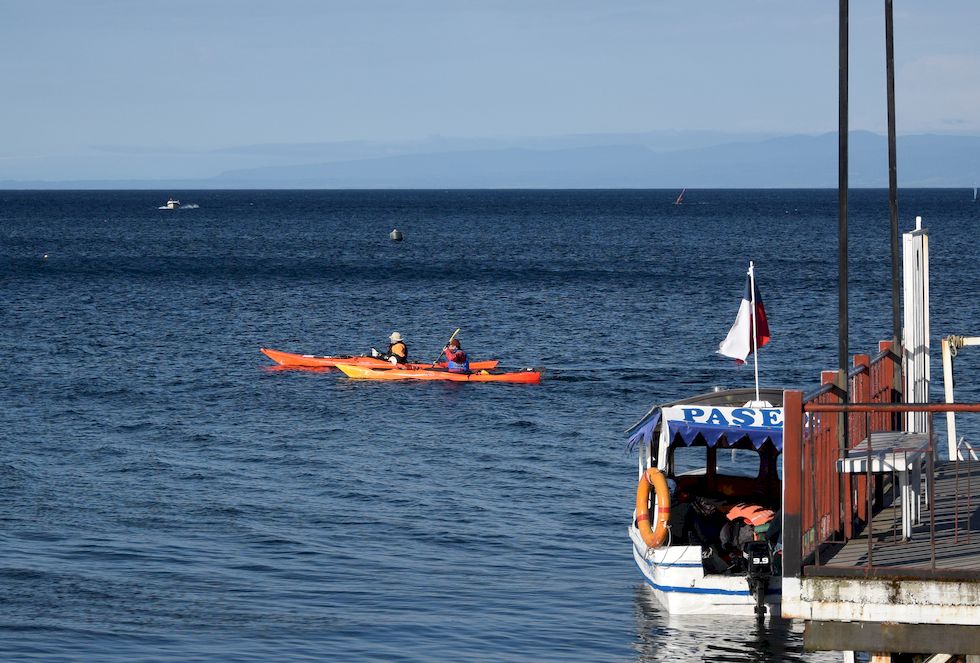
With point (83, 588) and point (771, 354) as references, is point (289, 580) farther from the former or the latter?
point (771, 354)

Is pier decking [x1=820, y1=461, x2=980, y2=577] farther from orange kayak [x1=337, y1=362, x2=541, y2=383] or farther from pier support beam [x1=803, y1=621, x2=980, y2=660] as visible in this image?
orange kayak [x1=337, y1=362, x2=541, y2=383]

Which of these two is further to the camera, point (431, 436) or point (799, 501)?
point (431, 436)

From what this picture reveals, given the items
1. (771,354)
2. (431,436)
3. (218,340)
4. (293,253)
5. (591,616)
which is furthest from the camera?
(293,253)

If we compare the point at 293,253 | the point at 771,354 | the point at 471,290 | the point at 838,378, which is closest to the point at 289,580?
the point at 838,378

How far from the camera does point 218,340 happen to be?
52438 mm

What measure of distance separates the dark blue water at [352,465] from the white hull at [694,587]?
0.23 meters

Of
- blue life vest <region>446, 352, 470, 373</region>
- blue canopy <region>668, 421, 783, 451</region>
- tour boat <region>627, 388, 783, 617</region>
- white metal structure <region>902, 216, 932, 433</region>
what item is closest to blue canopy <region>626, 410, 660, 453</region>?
tour boat <region>627, 388, 783, 617</region>

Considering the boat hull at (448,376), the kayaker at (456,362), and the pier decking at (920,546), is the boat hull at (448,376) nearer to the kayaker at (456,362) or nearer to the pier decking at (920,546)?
the kayaker at (456,362)

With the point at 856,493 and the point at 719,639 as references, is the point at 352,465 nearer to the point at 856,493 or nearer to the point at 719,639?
the point at 719,639

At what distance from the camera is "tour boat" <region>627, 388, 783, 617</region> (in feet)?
54.7

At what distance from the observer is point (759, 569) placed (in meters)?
16.5

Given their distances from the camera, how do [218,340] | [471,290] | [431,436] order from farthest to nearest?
[471,290]
[218,340]
[431,436]

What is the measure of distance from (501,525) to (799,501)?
13.4 metres

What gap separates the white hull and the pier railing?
384 cm
